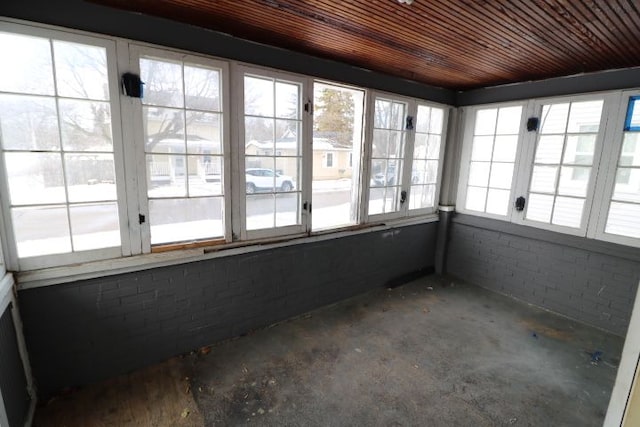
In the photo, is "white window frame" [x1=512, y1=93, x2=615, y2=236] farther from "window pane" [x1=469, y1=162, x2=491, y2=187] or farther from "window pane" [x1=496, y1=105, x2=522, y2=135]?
"window pane" [x1=469, y1=162, x2=491, y2=187]

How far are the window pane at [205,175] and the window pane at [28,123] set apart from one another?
798mm

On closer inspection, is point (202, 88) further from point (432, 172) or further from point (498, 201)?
point (498, 201)

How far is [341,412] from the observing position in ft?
6.73

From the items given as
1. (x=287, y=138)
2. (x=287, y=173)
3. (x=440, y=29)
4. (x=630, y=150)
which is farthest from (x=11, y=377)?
(x=630, y=150)

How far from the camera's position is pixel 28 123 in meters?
1.82

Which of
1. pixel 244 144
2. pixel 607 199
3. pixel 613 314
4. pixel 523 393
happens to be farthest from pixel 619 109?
pixel 244 144

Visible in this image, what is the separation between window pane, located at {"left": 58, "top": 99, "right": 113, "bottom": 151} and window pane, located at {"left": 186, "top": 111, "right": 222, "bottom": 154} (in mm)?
503

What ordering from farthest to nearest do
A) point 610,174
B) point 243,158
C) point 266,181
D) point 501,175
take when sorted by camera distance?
point 501,175 < point 610,174 < point 266,181 < point 243,158

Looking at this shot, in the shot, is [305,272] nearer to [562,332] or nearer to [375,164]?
[375,164]

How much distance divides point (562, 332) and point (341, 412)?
8.14 feet

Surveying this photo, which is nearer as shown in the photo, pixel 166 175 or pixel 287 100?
pixel 166 175

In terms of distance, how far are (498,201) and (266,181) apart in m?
→ 2.91

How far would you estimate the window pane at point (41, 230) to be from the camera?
6.15 ft

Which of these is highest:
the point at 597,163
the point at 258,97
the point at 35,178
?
the point at 258,97
